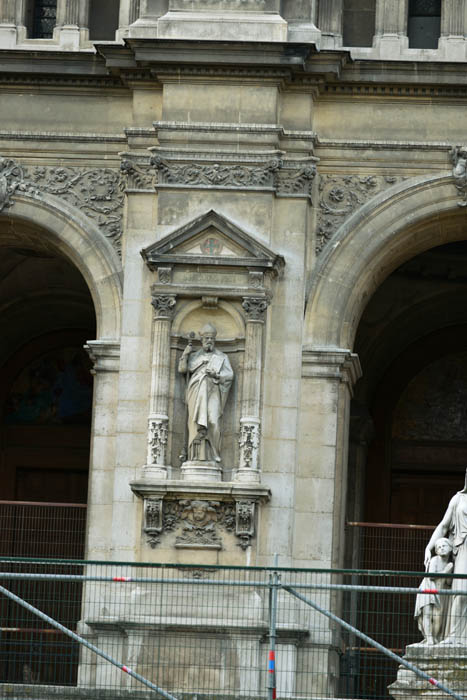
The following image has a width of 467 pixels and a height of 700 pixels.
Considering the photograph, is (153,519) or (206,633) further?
(153,519)

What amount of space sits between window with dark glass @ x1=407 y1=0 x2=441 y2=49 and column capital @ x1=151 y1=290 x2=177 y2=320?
4847 mm

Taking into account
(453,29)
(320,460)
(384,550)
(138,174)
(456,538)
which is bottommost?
(456,538)

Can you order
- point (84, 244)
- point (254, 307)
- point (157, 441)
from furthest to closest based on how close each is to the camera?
point (84, 244), point (254, 307), point (157, 441)

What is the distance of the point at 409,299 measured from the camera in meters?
31.6

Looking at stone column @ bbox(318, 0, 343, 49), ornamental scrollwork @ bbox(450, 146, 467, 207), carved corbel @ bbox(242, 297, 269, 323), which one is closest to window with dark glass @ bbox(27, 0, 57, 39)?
stone column @ bbox(318, 0, 343, 49)

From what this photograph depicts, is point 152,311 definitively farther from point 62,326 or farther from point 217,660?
point 62,326

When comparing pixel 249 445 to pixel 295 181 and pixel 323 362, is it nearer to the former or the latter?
pixel 323 362

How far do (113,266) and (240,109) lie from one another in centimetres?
262

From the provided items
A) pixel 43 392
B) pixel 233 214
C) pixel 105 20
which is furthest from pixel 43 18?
pixel 43 392

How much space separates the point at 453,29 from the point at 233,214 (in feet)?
12.7

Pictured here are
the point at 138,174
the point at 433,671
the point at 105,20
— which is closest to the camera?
the point at 433,671

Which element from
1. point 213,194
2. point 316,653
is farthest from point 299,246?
point 316,653

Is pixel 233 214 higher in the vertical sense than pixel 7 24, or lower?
lower

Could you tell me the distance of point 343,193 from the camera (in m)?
26.4
